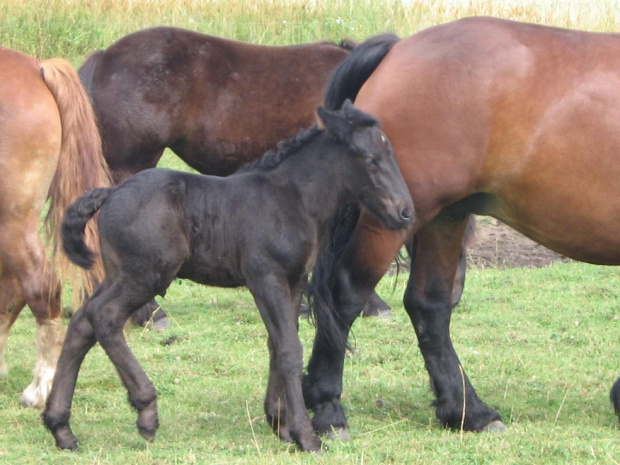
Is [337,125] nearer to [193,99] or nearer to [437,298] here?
[437,298]

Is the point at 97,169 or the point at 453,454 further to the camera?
the point at 97,169

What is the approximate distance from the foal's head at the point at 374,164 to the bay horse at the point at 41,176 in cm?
189

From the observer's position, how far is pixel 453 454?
166 inches

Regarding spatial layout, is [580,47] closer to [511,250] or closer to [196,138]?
[196,138]

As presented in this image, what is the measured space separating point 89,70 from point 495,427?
4.51m

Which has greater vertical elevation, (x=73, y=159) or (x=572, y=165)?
(x=572, y=165)

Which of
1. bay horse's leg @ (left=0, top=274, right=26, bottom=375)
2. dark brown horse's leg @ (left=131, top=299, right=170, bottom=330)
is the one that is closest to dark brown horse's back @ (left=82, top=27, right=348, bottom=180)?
dark brown horse's leg @ (left=131, top=299, right=170, bottom=330)

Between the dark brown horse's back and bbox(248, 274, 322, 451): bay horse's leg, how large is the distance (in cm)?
365

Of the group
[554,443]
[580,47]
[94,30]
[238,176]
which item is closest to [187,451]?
[238,176]

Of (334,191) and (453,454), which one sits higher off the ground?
(334,191)

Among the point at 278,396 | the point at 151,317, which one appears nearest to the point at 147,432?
the point at 278,396

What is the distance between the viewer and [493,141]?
14.9ft

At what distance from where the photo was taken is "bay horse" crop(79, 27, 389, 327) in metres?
7.57

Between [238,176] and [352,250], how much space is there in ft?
2.20
